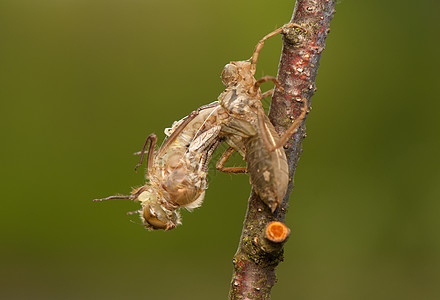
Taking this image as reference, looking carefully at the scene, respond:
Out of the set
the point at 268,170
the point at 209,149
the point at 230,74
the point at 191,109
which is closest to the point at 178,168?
the point at 209,149

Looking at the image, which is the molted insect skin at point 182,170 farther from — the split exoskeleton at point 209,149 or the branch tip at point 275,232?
the branch tip at point 275,232

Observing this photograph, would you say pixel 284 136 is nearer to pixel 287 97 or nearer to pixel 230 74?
pixel 287 97

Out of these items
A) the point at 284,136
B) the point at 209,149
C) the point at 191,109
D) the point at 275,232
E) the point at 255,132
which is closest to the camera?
the point at 275,232

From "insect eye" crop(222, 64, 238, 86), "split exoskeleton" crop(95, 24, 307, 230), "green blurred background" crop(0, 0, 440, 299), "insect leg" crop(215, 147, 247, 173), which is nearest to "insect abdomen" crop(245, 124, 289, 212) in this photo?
"split exoskeleton" crop(95, 24, 307, 230)
